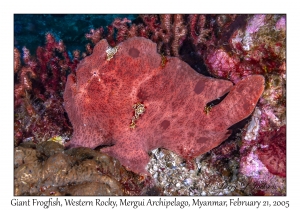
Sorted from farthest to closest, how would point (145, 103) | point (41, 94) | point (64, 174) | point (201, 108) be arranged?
point (41, 94) < point (201, 108) < point (145, 103) < point (64, 174)

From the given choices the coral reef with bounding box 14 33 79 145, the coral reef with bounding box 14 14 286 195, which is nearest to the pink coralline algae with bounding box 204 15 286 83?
the coral reef with bounding box 14 14 286 195

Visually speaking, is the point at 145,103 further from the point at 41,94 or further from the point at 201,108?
the point at 41,94

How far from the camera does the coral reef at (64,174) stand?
405 centimetres

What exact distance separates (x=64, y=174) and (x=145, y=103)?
1.83m

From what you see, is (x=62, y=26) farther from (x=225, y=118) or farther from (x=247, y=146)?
(x=247, y=146)

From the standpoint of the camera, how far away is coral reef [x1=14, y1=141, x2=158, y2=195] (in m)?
4.05

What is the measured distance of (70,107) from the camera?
185 inches

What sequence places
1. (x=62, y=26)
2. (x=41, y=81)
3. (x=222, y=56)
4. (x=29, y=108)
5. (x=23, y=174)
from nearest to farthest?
(x=23, y=174) → (x=222, y=56) → (x=29, y=108) → (x=41, y=81) → (x=62, y=26)

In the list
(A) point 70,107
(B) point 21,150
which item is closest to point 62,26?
(A) point 70,107

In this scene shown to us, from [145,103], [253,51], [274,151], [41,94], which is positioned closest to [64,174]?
[145,103]

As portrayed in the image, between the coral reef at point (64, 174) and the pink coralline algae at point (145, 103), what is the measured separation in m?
0.33

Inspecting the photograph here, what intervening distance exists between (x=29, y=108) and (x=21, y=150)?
1498 millimetres

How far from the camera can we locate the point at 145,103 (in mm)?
4344

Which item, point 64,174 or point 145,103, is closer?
point 64,174
